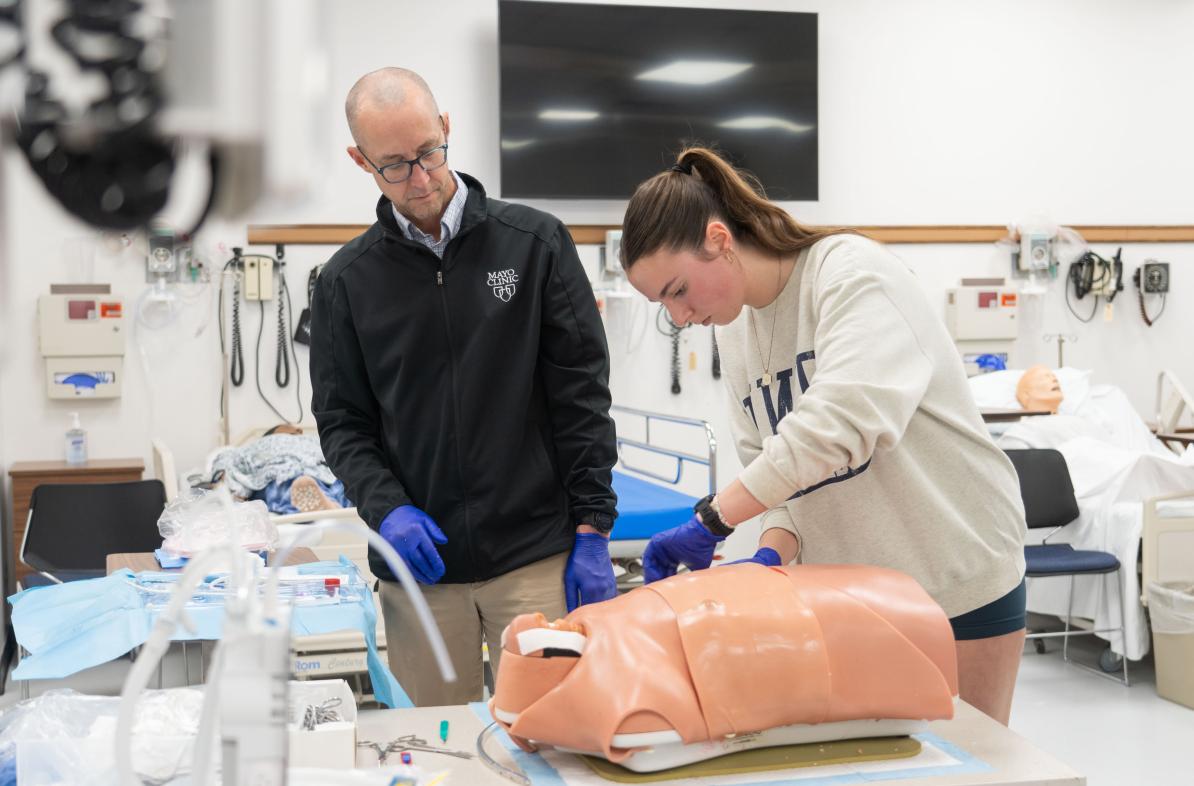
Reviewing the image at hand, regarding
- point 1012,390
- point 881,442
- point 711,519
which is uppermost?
point 881,442

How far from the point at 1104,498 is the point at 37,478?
13.7 ft

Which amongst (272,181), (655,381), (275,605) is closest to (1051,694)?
(655,381)

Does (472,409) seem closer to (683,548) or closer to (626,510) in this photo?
(683,548)

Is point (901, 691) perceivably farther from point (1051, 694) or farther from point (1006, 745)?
point (1051, 694)

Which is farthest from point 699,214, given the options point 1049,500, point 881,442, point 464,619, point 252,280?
point 252,280

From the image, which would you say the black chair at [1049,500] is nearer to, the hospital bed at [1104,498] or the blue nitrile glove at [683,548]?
the hospital bed at [1104,498]

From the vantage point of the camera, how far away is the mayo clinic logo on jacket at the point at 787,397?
1585 mm

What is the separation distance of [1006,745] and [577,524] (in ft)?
2.81

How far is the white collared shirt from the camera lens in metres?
1.93

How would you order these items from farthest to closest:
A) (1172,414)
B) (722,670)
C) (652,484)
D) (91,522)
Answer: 1. (1172,414)
2. (652,484)
3. (91,522)
4. (722,670)

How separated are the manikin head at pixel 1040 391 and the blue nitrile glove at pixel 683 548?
3603 mm

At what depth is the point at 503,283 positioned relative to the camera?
Result: 1.95 meters

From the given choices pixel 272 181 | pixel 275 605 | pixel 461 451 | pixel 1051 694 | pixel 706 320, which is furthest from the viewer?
pixel 1051 694

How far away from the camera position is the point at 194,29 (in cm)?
47
